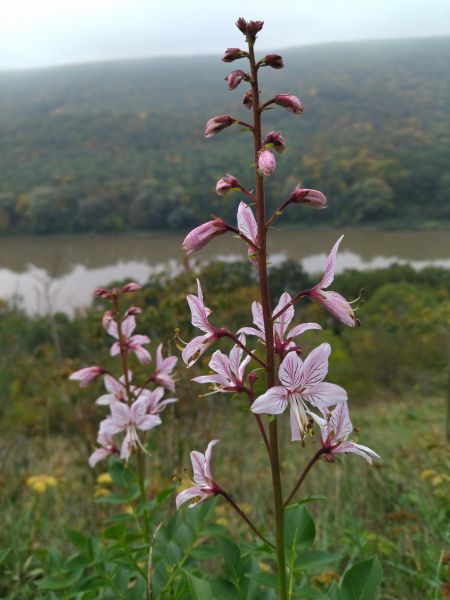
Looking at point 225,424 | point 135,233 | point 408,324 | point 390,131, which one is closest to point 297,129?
point 390,131

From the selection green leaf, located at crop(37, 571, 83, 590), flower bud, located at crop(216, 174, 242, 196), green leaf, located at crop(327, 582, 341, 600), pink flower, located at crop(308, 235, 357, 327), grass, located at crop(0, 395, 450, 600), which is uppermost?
flower bud, located at crop(216, 174, 242, 196)

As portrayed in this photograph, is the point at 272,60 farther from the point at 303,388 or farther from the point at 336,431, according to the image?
the point at 336,431

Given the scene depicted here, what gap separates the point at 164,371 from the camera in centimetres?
245

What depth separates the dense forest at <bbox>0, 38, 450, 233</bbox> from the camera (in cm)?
4466

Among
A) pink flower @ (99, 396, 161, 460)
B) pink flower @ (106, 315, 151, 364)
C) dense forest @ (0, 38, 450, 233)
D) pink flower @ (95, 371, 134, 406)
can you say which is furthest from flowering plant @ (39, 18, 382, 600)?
dense forest @ (0, 38, 450, 233)

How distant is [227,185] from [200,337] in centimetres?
39

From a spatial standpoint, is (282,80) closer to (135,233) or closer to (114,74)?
(135,233)

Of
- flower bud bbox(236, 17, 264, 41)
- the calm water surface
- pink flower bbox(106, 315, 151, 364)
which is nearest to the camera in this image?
flower bud bbox(236, 17, 264, 41)

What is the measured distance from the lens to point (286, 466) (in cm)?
553

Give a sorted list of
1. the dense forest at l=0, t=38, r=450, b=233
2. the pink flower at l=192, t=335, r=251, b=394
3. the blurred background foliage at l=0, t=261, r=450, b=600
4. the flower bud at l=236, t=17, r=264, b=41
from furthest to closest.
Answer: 1. the dense forest at l=0, t=38, r=450, b=233
2. the blurred background foliage at l=0, t=261, r=450, b=600
3. the pink flower at l=192, t=335, r=251, b=394
4. the flower bud at l=236, t=17, r=264, b=41

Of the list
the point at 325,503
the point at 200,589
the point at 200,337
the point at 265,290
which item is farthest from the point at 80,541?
the point at 325,503

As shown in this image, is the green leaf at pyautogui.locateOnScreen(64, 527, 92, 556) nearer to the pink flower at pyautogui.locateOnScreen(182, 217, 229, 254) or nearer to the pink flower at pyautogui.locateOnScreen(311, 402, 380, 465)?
the pink flower at pyautogui.locateOnScreen(311, 402, 380, 465)

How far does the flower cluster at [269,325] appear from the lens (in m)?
1.36

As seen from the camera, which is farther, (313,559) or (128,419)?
(128,419)
